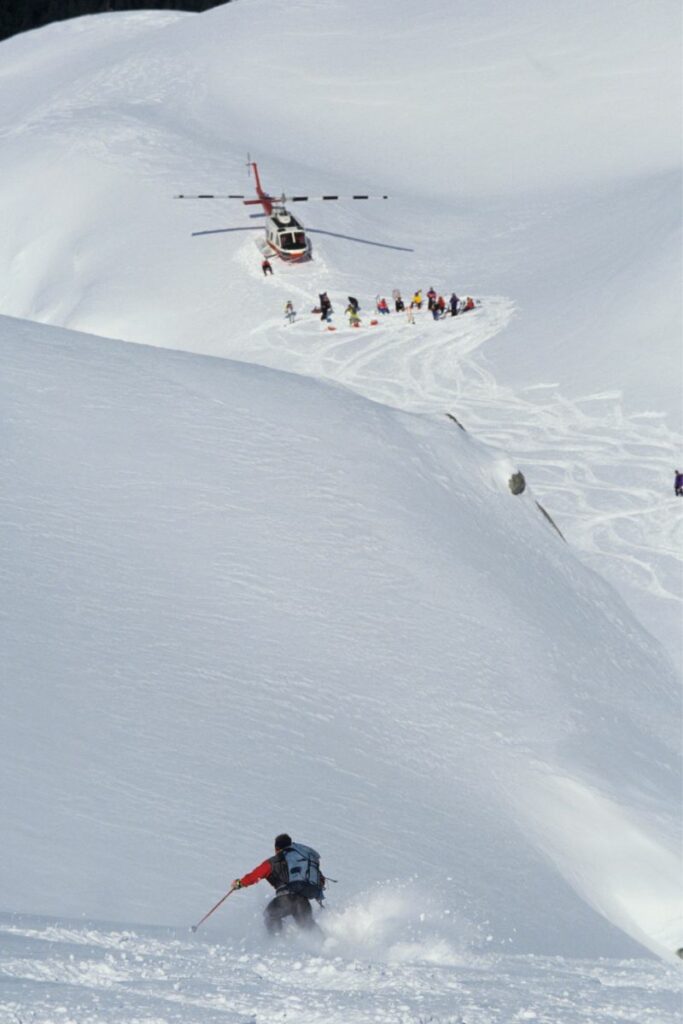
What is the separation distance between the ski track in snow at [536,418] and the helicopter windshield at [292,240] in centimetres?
70

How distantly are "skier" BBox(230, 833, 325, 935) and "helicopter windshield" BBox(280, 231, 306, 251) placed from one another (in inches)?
1288

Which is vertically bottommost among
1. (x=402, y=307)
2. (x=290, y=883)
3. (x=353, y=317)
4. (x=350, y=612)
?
(x=290, y=883)

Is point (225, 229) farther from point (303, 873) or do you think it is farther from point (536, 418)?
point (303, 873)

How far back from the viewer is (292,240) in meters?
41.8

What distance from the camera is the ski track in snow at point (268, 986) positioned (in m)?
7.86

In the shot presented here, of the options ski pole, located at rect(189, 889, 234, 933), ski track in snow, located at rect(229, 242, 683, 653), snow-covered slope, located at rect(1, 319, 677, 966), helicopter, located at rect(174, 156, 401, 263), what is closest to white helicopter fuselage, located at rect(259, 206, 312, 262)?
helicopter, located at rect(174, 156, 401, 263)

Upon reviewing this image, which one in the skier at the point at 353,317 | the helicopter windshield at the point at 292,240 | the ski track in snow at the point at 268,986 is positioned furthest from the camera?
the helicopter windshield at the point at 292,240

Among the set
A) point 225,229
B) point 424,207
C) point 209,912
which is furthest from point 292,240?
point 209,912

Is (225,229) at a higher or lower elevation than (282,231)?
higher

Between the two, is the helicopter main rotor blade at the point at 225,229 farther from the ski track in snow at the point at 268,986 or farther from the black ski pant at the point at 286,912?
the ski track in snow at the point at 268,986

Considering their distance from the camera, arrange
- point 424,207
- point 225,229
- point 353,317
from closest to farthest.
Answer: point 353,317, point 225,229, point 424,207

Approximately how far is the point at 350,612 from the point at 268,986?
891 centimetres

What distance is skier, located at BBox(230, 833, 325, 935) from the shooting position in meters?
10.3

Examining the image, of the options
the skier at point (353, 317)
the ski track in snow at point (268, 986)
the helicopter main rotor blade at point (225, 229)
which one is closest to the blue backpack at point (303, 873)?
the ski track in snow at point (268, 986)
